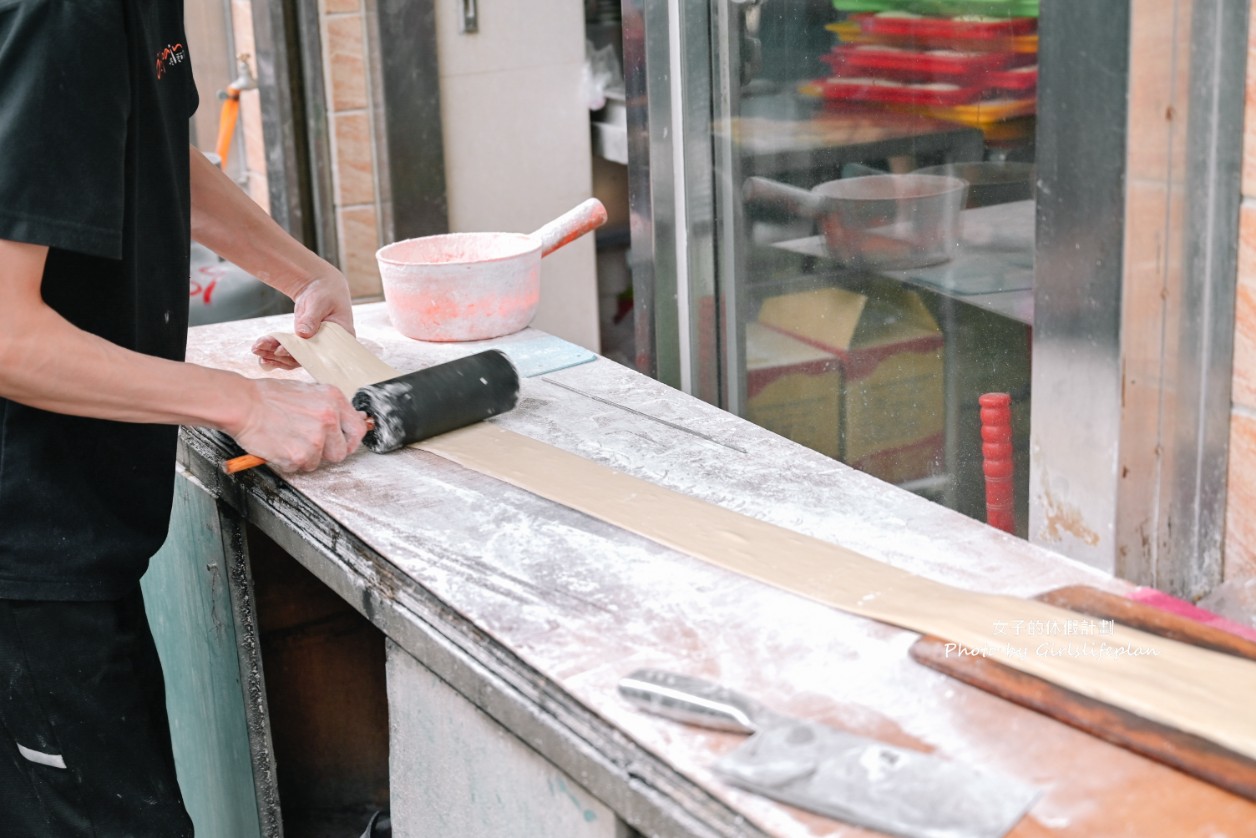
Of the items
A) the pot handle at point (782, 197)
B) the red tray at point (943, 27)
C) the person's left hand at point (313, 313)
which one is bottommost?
the person's left hand at point (313, 313)

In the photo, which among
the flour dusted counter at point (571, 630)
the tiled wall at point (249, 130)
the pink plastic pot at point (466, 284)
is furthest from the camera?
the tiled wall at point (249, 130)

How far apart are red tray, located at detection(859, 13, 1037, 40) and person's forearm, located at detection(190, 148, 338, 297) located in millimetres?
1011

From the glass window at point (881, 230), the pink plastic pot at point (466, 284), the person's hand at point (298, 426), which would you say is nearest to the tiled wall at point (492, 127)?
the pink plastic pot at point (466, 284)

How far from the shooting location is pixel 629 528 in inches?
65.4

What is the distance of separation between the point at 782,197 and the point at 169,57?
107cm

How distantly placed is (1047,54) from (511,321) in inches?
48.7

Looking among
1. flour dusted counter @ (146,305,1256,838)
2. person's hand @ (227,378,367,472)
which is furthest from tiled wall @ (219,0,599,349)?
person's hand @ (227,378,367,472)

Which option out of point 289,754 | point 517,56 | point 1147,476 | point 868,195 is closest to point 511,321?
point 868,195

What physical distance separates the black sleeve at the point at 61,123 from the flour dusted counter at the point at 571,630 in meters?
0.49

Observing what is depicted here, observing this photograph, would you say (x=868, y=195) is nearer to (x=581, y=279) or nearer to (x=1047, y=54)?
(x=1047, y=54)

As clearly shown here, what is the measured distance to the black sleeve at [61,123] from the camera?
4.83 ft

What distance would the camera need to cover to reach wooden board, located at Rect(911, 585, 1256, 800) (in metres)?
1.11

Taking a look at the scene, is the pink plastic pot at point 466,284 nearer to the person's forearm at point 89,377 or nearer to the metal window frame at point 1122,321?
the person's forearm at point 89,377

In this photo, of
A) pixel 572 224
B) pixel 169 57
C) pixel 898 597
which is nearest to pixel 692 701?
pixel 898 597
